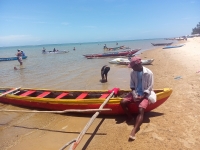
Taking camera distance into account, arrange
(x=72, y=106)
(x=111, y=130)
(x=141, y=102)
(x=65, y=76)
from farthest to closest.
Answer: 1. (x=65, y=76)
2. (x=72, y=106)
3. (x=111, y=130)
4. (x=141, y=102)

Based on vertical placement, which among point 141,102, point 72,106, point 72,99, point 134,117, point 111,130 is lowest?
point 111,130

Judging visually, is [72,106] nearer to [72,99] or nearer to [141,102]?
[72,99]

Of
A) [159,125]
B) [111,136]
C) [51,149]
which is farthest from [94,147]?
[159,125]

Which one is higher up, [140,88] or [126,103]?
[140,88]

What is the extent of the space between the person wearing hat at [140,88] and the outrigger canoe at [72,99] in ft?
0.73

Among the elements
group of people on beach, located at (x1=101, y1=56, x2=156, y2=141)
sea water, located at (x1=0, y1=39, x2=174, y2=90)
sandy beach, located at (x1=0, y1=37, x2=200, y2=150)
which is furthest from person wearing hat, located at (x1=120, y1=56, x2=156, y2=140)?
sea water, located at (x1=0, y1=39, x2=174, y2=90)

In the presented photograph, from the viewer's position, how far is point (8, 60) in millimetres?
29703

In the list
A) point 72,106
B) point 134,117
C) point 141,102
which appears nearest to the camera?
point 141,102

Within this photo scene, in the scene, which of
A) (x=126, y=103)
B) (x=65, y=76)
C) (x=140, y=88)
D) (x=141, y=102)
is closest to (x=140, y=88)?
(x=140, y=88)

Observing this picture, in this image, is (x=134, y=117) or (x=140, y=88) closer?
(x=140, y=88)

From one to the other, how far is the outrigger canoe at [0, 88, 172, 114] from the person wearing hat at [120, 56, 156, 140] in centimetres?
22

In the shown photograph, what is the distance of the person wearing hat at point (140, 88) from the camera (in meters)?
4.48

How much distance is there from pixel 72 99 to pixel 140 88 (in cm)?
239

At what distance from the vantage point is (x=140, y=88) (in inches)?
187
